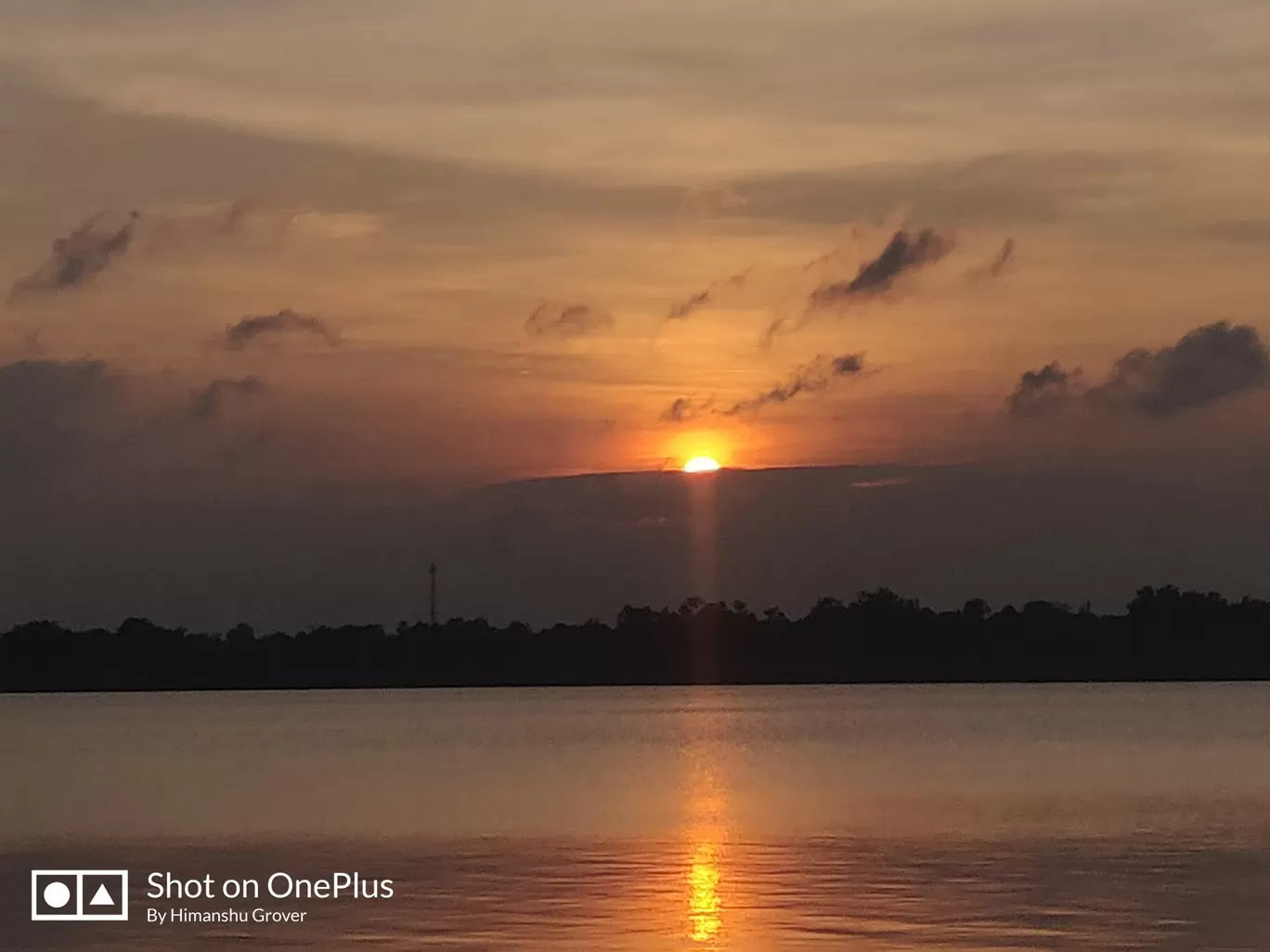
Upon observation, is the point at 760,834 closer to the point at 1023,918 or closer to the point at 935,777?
the point at 1023,918

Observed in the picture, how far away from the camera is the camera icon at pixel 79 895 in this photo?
99.8 ft

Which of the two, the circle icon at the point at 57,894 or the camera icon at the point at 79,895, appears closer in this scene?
the camera icon at the point at 79,895

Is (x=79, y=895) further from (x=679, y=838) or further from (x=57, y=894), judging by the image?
(x=679, y=838)

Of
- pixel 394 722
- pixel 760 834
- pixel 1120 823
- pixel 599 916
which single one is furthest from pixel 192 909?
pixel 394 722

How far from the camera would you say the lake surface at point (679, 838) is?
93.2 feet

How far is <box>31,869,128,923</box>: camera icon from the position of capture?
3041 cm

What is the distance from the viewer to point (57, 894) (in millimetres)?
33469

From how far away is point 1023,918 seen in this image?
29188mm

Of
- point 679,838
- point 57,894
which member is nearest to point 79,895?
point 57,894

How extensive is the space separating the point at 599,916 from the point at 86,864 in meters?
12.7

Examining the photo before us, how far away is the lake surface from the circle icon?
0.48 meters

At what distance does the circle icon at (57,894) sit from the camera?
32234 mm

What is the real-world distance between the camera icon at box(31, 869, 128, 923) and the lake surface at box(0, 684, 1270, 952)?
0.36 m

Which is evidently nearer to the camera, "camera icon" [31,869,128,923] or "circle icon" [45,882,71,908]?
"camera icon" [31,869,128,923]
